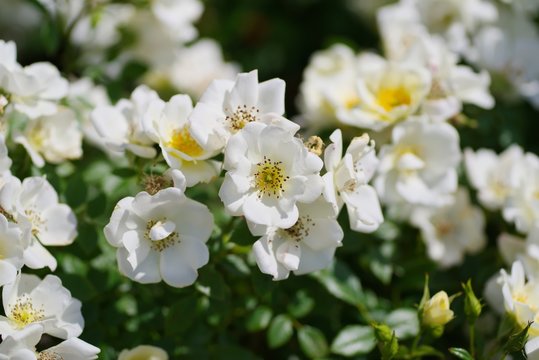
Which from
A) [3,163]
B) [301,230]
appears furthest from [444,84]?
[3,163]

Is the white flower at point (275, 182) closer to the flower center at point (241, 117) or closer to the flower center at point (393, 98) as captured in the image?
the flower center at point (241, 117)

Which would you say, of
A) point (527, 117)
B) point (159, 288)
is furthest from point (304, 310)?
point (527, 117)

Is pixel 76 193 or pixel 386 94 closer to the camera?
pixel 76 193

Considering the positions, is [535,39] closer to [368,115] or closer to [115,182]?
[368,115]

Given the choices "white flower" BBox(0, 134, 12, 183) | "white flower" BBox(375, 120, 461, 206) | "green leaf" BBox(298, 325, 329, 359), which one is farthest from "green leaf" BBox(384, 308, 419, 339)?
"white flower" BBox(0, 134, 12, 183)

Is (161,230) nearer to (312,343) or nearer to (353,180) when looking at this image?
(353,180)

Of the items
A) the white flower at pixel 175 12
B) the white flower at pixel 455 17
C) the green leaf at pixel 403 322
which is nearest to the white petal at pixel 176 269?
the green leaf at pixel 403 322
